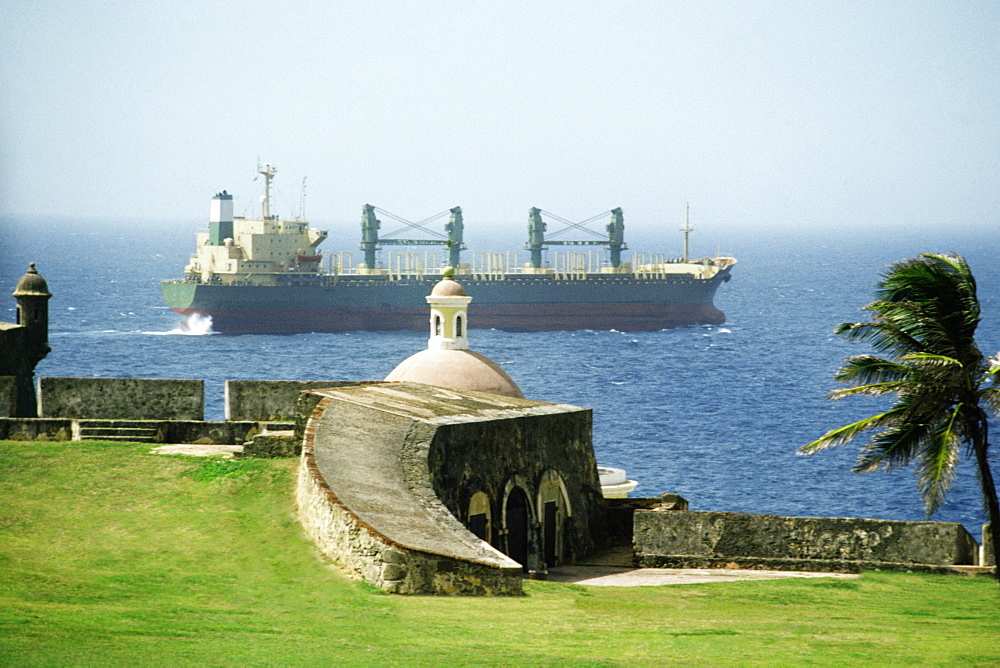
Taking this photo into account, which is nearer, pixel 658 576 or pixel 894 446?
pixel 894 446

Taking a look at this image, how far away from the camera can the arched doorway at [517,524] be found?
1748 centimetres

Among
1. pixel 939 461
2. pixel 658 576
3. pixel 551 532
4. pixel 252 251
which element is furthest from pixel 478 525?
pixel 252 251

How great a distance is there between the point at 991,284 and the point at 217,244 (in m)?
78.0

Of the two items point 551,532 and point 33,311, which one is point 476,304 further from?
point 551,532

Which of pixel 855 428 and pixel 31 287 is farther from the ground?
pixel 31 287

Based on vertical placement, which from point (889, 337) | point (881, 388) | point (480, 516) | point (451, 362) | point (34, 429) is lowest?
→ point (480, 516)

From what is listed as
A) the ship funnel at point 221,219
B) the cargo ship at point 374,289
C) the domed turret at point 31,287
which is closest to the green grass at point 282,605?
the domed turret at point 31,287

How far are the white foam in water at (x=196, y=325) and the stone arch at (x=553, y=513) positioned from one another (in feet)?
258

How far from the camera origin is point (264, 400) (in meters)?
Result: 20.0

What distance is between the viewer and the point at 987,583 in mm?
15773

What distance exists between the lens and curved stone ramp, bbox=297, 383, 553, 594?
12.4 meters

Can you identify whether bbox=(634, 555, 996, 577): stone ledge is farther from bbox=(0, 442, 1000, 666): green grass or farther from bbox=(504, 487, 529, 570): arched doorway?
bbox=(504, 487, 529, 570): arched doorway

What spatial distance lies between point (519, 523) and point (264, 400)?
15.2 ft

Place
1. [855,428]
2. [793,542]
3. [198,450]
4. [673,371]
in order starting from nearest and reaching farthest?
[855,428], [793,542], [198,450], [673,371]
